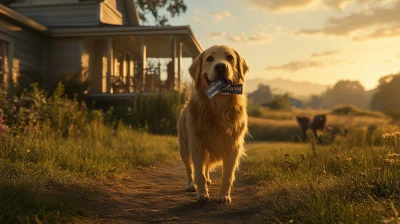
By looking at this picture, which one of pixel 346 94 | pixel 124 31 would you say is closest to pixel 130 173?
pixel 124 31

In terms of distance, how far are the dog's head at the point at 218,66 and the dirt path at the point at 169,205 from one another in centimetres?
128

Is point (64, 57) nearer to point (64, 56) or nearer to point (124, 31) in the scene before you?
point (64, 56)

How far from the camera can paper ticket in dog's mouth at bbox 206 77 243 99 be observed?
3701mm

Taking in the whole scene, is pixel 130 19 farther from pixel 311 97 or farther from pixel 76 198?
pixel 311 97

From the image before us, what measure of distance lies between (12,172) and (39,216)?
130 centimetres

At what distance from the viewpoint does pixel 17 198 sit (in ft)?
9.46

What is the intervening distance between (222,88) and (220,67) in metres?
0.22

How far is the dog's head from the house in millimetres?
10818

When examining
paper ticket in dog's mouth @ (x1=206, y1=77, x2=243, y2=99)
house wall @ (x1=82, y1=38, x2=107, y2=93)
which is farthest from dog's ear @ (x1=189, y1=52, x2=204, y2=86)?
house wall @ (x1=82, y1=38, x2=107, y2=93)

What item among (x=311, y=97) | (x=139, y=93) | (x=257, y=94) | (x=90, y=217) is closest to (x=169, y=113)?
(x=139, y=93)

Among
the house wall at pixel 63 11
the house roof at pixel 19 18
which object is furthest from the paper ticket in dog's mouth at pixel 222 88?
the house wall at pixel 63 11

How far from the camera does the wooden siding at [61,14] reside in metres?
17.7

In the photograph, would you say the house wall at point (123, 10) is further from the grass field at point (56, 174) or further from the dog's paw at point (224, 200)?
the dog's paw at point (224, 200)

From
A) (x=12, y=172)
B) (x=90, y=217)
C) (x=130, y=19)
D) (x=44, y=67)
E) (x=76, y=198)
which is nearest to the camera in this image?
(x=90, y=217)
